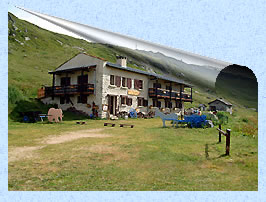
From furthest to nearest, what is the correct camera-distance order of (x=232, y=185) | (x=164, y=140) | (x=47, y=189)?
(x=164, y=140) → (x=232, y=185) → (x=47, y=189)

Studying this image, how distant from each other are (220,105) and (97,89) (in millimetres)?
7925

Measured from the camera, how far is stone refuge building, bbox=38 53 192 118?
6.66 meters

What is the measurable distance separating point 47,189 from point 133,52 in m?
1.84

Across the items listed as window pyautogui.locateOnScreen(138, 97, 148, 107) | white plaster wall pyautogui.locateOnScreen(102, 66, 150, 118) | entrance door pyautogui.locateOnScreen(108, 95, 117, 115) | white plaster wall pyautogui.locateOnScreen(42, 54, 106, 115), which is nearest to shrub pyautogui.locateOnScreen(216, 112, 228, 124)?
white plaster wall pyautogui.locateOnScreen(102, 66, 150, 118)

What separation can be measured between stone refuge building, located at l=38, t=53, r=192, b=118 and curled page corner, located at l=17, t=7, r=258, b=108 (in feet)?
5.26

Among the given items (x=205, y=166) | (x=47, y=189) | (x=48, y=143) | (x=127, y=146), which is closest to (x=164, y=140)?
(x=127, y=146)

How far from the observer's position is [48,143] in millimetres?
3281

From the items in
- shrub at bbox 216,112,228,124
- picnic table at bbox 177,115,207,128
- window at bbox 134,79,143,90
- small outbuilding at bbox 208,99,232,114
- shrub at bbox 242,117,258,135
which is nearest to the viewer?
small outbuilding at bbox 208,99,232,114

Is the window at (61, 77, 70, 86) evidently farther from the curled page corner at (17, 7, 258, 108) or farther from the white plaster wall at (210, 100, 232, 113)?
the white plaster wall at (210, 100, 232, 113)

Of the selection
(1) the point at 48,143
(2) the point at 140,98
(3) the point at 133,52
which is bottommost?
(1) the point at 48,143

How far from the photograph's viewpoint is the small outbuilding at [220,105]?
10.2ft

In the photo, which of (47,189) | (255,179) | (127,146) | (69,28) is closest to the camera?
(47,189)

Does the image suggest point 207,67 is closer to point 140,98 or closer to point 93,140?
point 93,140

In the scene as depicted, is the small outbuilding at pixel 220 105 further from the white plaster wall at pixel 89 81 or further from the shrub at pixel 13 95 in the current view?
the white plaster wall at pixel 89 81
